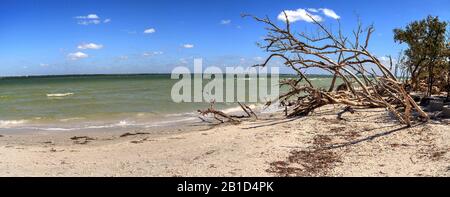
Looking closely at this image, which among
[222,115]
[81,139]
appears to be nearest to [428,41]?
[222,115]

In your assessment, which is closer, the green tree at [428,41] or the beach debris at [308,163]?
the beach debris at [308,163]

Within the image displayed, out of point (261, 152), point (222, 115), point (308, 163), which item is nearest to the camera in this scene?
point (308, 163)

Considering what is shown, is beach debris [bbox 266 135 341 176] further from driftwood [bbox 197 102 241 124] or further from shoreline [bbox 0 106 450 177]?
driftwood [bbox 197 102 241 124]

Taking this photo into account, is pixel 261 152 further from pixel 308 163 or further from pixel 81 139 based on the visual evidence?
pixel 81 139

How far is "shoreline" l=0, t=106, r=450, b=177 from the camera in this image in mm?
6281

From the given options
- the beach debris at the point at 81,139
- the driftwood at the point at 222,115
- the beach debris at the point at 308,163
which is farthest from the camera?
the driftwood at the point at 222,115

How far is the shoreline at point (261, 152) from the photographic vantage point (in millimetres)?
6281

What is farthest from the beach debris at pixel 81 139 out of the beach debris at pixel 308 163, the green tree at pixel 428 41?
the green tree at pixel 428 41

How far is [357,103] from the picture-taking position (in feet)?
36.0

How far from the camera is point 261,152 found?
7352mm

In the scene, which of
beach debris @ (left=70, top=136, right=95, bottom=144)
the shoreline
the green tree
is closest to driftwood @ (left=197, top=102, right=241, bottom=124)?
the shoreline

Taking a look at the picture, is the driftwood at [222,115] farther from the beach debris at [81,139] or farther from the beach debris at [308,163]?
the beach debris at [308,163]
